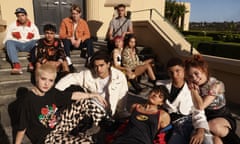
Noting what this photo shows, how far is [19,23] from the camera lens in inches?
195

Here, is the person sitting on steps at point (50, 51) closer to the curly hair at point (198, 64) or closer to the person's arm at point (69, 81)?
the person's arm at point (69, 81)

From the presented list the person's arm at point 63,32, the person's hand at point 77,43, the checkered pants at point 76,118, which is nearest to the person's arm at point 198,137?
the checkered pants at point 76,118

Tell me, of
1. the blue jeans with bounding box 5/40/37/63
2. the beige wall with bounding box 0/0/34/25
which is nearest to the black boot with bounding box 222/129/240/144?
the blue jeans with bounding box 5/40/37/63

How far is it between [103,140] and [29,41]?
3173mm

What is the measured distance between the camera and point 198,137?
2.21 metres

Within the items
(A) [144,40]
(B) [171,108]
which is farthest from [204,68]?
(A) [144,40]

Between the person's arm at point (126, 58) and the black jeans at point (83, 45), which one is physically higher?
the black jeans at point (83, 45)

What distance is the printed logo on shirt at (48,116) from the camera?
228 cm

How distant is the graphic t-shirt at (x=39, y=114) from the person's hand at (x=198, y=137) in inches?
56.8

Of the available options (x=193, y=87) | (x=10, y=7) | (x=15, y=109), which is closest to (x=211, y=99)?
(x=193, y=87)

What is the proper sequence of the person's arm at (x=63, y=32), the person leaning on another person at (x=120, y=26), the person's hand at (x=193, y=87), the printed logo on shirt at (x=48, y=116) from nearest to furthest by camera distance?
the printed logo on shirt at (x=48, y=116)
the person's hand at (x=193, y=87)
the person's arm at (x=63, y=32)
the person leaning on another person at (x=120, y=26)

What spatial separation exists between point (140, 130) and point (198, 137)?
0.58m

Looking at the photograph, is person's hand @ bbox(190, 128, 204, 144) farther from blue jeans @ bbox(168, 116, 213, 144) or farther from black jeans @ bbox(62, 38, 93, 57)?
black jeans @ bbox(62, 38, 93, 57)

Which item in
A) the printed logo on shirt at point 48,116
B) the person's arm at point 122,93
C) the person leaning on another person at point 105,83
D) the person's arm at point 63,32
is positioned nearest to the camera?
the printed logo on shirt at point 48,116
